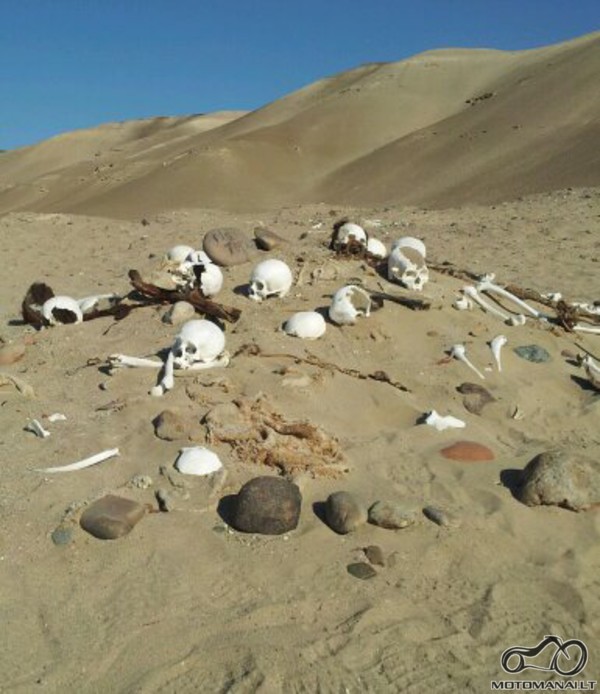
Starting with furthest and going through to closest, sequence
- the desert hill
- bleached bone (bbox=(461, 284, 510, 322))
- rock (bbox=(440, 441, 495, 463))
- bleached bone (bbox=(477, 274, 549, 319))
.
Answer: the desert hill, bleached bone (bbox=(477, 274, 549, 319)), bleached bone (bbox=(461, 284, 510, 322)), rock (bbox=(440, 441, 495, 463))

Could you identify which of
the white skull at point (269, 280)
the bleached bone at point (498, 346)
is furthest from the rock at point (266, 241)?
the bleached bone at point (498, 346)

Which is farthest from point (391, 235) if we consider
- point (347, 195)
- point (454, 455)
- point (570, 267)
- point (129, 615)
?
point (347, 195)

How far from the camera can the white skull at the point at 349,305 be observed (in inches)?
213

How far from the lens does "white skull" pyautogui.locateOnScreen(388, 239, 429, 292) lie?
6031 millimetres

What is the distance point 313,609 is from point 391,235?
8.80 m

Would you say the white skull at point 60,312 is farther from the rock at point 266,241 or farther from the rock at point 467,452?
the rock at point 467,452

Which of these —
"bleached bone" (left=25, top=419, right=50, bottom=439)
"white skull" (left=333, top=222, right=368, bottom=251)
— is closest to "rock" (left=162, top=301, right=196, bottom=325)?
"bleached bone" (left=25, top=419, right=50, bottom=439)

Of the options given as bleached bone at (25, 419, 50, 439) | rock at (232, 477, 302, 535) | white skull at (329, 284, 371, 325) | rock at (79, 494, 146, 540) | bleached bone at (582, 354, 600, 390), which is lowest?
bleached bone at (582, 354, 600, 390)

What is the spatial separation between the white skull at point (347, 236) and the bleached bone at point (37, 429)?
11.5 feet

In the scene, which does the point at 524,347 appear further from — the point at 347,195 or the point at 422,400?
the point at 347,195

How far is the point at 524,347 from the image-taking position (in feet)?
18.9

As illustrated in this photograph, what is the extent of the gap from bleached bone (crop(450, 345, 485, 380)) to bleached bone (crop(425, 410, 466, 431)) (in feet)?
2.80

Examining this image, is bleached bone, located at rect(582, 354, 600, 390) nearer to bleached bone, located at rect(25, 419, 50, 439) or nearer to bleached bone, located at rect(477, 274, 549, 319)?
bleached bone, located at rect(477, 274, 549, 319)
